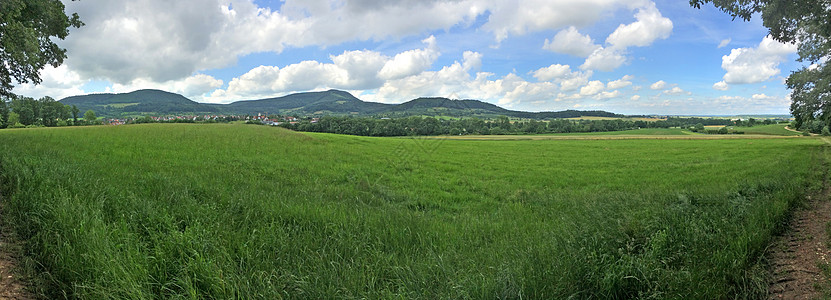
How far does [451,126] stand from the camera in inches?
1136

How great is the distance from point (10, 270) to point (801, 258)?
10.3m

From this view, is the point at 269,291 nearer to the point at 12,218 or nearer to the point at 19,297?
the point at 19,297

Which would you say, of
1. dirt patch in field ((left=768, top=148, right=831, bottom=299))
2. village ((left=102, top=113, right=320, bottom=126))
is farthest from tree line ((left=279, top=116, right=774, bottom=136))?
dirt patch in field ((left=768, top=148, right=831, bottom=299))

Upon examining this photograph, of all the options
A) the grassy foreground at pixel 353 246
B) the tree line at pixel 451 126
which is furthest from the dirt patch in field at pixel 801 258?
the tree line at pixel 451 126

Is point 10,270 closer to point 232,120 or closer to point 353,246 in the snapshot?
point 353,246

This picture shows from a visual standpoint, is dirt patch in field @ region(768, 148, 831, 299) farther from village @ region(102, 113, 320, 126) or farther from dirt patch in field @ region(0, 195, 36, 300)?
village @ region(102, 113, 320, 126)

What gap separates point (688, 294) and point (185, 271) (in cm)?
553

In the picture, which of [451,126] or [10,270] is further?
[451,126]

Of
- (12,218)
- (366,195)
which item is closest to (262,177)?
(366,195)

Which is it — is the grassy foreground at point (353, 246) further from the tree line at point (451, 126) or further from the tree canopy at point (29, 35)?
the tree line at point (451, 126)

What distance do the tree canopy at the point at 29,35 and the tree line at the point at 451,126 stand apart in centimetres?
1828

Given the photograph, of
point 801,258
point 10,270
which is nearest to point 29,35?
point 10,270

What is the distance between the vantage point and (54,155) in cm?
1253

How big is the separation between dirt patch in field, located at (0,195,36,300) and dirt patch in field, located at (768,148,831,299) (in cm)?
842
